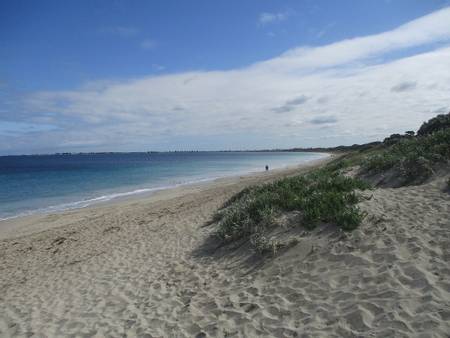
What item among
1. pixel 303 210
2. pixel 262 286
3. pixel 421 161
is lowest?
pixel 262 286

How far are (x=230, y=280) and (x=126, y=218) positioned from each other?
10723 millimetres

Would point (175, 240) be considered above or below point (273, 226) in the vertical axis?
below

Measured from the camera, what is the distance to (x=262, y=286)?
6320 millimetres

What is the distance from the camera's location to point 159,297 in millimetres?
6832

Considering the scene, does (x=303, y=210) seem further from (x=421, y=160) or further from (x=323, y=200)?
(x=421, y=160)

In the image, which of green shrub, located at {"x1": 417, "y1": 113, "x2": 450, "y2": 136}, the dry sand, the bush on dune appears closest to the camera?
the dry sand

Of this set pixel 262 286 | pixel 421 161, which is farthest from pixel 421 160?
pixel 262 286

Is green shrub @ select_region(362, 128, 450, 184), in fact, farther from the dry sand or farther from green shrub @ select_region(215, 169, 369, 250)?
green shrub @ select_region(215, 169, 369, 250)

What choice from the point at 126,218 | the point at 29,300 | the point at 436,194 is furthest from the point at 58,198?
the point at 436,194

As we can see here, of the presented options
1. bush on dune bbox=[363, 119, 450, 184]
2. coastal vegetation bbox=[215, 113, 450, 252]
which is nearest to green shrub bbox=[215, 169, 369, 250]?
coastal vegetation bbox=[215, 113, 450, 252]

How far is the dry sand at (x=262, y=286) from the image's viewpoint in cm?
480

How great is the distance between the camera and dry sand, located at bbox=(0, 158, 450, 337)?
480cm

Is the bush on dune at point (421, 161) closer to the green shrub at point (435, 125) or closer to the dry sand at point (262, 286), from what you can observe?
the dry sand at point (262, 286)

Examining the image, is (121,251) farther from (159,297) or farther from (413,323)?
(413,323)
